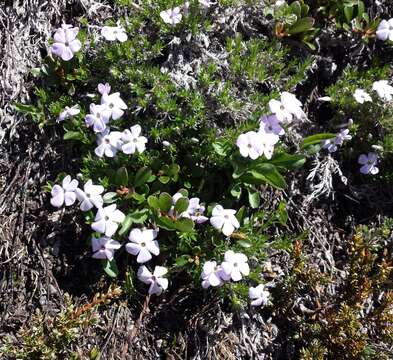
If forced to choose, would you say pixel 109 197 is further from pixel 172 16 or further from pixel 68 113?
pixel 172 16

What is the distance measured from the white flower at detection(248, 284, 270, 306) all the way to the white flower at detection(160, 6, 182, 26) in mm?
1905

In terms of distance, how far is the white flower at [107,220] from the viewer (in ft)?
11.9

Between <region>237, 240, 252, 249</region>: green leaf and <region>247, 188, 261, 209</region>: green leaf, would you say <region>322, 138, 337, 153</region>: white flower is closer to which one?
<region>247, 188, 261, 209</region>: green leaf

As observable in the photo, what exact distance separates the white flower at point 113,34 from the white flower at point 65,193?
99cm

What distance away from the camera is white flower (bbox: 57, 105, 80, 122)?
3.81 m

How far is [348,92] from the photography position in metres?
4.32

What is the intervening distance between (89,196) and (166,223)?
53cm

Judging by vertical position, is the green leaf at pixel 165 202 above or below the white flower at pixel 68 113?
below

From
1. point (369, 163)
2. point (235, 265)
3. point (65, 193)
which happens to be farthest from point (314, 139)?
point (65, 193)

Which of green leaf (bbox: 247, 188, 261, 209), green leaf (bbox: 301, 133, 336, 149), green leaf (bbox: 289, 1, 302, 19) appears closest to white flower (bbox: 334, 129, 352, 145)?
green leaf (bbox: 301, 133, 336, 149)

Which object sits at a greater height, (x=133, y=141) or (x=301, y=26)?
(x=301, y=26)

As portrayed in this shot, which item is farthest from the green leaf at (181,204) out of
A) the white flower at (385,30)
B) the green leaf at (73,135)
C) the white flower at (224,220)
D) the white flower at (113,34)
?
the white flower at (385,30)

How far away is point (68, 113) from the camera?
3.84 m

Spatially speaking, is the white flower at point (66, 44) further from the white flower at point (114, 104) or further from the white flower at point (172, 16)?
the white flower at point (172, 16)
